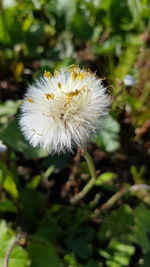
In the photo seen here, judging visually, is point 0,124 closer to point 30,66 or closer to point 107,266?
point 30,66

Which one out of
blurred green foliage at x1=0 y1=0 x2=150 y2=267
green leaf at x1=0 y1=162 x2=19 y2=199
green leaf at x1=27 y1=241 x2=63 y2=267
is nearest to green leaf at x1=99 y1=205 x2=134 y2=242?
blurred green foliage at x1=0 y1=0 x2=150 y2=267

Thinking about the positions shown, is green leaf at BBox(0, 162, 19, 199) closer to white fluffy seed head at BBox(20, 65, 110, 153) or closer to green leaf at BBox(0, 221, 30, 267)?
green leaf at BBox(0, 221, 30, 267)

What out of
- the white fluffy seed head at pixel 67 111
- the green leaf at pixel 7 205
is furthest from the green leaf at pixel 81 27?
the white fluffy seed head at pixel 67 111

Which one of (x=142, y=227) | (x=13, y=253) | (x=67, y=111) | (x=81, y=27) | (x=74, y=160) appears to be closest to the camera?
(x=67, y=111)

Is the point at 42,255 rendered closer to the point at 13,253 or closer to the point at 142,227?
the point at 13,253

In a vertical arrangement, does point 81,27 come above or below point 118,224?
above

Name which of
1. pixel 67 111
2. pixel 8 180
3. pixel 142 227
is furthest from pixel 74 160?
pixel 67 111

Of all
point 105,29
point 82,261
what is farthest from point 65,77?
point 105,29
